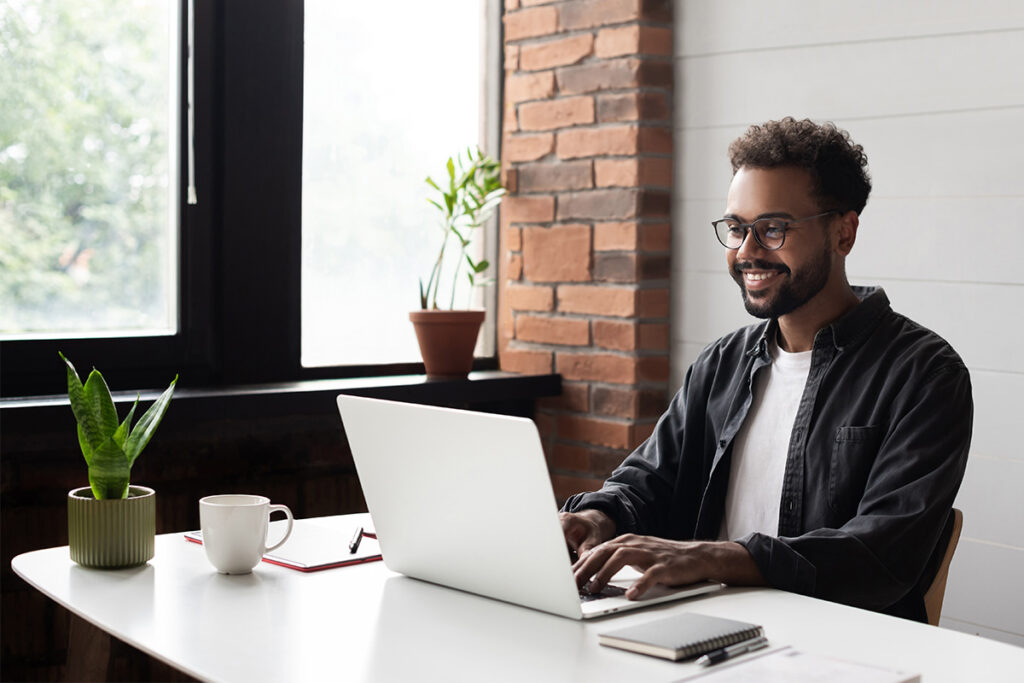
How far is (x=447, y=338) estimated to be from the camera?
325cm

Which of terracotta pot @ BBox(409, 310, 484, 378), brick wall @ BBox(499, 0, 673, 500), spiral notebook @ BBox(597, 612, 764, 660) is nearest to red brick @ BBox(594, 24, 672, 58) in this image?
brick wall @ BBox(499, 0, 673, 500)

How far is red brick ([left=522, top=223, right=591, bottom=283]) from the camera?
3.34 meters

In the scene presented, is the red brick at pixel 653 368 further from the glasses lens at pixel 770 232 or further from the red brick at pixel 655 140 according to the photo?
the glasses lens at pixel 770 232

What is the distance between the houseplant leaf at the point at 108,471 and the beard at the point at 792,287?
1.12 meters

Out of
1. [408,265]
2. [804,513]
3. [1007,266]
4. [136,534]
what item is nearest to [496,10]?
[408,265]

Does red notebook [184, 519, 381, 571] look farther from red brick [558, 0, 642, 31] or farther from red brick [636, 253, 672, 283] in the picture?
red brick [558, 0, 642, 31]

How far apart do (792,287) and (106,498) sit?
1213 millimetres

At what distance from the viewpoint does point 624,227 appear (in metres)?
3.24

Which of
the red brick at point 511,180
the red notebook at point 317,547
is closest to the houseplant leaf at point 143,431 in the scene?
the red notebook at point 317,547

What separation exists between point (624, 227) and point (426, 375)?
2.22 feet

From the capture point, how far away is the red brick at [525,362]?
345 centimetres

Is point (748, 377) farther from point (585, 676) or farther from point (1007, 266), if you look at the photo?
point (585, 676)

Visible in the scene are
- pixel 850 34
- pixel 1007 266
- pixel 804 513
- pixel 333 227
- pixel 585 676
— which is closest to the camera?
pixel 585 676

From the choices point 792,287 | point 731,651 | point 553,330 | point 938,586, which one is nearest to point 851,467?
point 938,586
